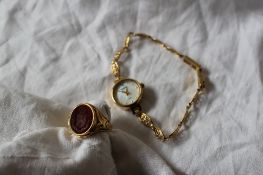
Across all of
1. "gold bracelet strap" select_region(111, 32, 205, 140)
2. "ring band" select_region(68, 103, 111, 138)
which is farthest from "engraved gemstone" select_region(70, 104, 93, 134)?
"gold bracelet strap" select_region(111, 32, 205, 140)

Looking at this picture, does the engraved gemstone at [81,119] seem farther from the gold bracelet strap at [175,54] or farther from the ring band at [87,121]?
the gold bracelet strap at [175,54]

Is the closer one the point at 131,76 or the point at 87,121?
the point at 87,121

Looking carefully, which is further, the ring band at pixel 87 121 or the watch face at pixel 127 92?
the watch face at pixel 127 92

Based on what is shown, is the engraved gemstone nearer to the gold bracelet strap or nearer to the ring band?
the ring band

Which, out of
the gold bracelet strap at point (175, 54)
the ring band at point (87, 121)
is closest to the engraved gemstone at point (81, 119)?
the ring band at point (87, 121)

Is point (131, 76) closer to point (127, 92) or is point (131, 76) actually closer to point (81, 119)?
point (127, 92)

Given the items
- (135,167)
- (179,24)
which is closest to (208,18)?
(179,24)

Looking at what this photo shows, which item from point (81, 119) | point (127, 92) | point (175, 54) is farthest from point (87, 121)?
point (175, 54)
